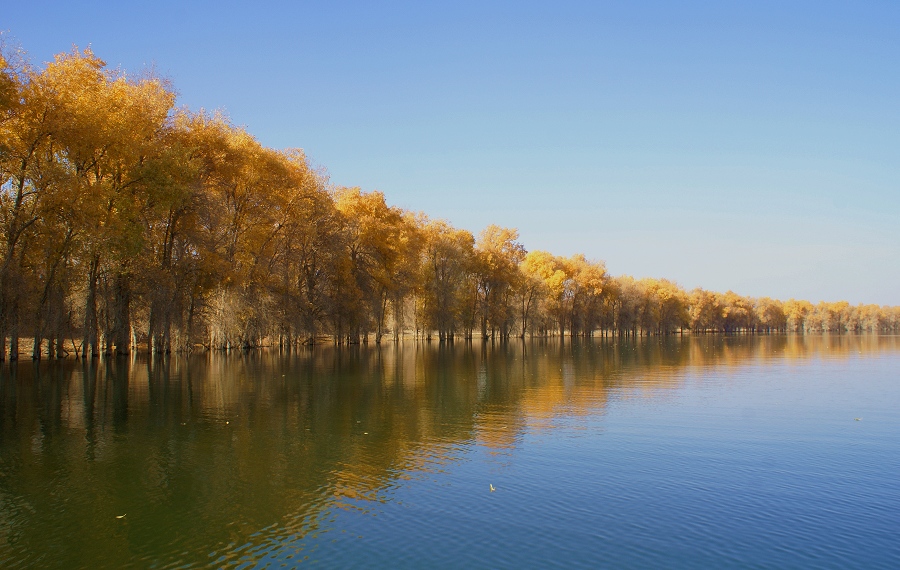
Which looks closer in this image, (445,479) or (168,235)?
(445,479)

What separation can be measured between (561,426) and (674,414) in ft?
15.1

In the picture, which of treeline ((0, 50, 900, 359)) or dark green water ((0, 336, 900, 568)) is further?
treeline ((0, 50, 900, 359))

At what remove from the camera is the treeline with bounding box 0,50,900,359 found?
3384 cm

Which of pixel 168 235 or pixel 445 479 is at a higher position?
pixel 168 235

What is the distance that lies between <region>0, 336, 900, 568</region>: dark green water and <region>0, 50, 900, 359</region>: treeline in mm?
12498

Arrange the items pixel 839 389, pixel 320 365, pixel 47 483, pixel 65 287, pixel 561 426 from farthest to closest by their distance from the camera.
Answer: pixel 320 365 → pixel 65 287 → pixel 839 389 → pixel 561 426 → pixel 47 483

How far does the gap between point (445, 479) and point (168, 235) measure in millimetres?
39525

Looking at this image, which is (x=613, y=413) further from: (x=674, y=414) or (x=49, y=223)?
(x=49, y=223)

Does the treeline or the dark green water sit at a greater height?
the treeline

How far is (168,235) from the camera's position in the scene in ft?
152

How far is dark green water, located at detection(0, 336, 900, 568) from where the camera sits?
30.4 feet

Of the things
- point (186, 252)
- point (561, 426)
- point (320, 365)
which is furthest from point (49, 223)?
point (561, 426)

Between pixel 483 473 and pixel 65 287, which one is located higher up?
pixel 65 287

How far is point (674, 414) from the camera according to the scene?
2114 centimetres
